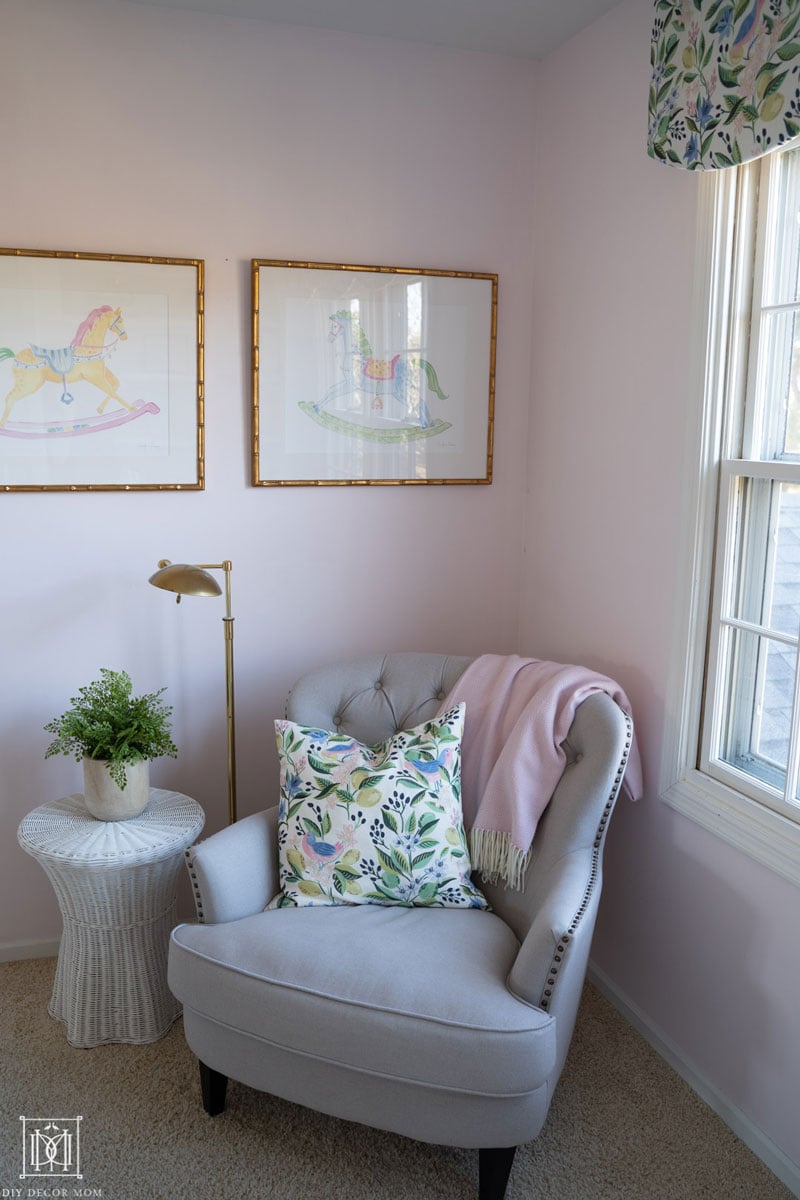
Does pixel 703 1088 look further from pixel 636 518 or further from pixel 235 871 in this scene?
pixel 636 518

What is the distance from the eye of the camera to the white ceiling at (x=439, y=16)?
2.51m

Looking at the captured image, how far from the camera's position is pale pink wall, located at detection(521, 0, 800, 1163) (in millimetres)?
2145

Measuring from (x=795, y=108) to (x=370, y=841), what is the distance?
165 cm

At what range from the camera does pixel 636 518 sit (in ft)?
8.26

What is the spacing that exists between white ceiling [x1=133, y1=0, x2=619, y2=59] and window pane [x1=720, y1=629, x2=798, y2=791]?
1.61 meters

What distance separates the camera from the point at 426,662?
8.73ft

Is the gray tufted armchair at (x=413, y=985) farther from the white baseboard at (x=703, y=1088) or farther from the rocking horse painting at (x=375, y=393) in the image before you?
the rocking horse painting at (x=375, y=393)

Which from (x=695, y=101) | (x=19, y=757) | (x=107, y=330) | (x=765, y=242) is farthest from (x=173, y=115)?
(x=19, y=757)

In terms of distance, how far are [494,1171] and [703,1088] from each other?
616 millimetres

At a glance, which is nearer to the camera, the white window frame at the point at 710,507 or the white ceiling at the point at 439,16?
the white window frame at the point at 710,507

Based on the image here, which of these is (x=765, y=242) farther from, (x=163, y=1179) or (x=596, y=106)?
(x=163, y=1179)

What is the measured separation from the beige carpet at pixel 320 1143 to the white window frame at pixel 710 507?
62 centimetres

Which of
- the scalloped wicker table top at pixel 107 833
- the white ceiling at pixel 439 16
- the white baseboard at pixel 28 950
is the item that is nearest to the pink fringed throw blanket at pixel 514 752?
the scalloped wicker table top at pixel 107 833

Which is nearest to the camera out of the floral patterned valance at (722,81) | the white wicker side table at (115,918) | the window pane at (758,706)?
the floral patterned valance at (722,81)
